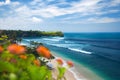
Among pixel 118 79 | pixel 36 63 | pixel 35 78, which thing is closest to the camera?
pixel 35 78

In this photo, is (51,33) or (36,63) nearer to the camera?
(36,63)

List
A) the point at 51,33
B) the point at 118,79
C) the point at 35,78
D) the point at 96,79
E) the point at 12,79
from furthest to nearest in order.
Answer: the point at 51,33, the point at 118,79, the point at 96,79, the point at 35,78, the point at 12,79

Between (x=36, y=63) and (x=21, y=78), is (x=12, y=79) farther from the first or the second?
(x=36, y=63)

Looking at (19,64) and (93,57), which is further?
(93,57)

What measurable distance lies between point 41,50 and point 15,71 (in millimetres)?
104

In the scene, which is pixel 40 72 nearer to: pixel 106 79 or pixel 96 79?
pixel 96 79

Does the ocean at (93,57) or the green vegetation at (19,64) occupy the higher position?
the green vegetation at (19,64)

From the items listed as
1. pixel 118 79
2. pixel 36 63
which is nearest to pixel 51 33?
→ pixel 118 79

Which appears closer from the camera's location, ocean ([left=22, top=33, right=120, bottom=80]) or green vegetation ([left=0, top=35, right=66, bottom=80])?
green vegetation ([left=0, top=35, right=66, bottom=80])

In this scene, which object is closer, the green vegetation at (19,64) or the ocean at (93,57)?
the green vegetation at (19,64)

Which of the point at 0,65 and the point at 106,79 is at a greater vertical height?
the point at 0,65

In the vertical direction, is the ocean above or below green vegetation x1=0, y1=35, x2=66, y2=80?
below

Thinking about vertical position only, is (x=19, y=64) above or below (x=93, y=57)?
above

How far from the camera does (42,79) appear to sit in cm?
78
